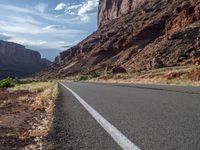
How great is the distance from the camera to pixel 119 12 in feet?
603

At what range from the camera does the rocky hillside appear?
79.4 metres

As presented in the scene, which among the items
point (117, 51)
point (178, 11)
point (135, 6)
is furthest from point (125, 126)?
point (135, 6)

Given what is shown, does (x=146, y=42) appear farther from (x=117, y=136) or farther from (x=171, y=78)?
(x=117, y=136)

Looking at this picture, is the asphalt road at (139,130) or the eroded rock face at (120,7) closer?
the asphalt road at (139,130)

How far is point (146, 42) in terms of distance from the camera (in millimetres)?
110688

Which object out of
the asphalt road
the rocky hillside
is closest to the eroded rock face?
the rocky hillside

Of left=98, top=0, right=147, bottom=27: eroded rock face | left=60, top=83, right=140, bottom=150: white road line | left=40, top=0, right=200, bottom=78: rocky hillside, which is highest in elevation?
left=98, top=0, right=147, bottom=27: eroded rock face

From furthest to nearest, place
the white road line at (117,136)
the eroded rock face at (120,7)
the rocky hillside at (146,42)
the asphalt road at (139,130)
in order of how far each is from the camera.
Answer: the eroded rock face at (120,7)
the rocky hillside at (146,42)
the asphalt road at (139,130)
the white road line at (117,136)

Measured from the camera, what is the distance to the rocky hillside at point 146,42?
79.4 metres

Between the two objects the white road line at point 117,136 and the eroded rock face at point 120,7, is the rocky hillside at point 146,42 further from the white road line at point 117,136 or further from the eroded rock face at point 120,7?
the white road line at point 117,136

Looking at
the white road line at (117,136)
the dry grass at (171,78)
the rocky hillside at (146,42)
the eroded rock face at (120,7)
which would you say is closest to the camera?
the white road line at (117,136)

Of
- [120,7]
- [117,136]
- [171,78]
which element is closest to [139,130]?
[117,136]

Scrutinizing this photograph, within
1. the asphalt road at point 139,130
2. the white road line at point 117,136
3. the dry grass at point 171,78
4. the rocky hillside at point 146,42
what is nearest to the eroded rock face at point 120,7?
the rocky hillside at point 146,42

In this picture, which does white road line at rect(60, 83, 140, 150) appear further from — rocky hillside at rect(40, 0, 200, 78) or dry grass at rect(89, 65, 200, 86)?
rocky hillside at rect(40, 0, 200, 78)
